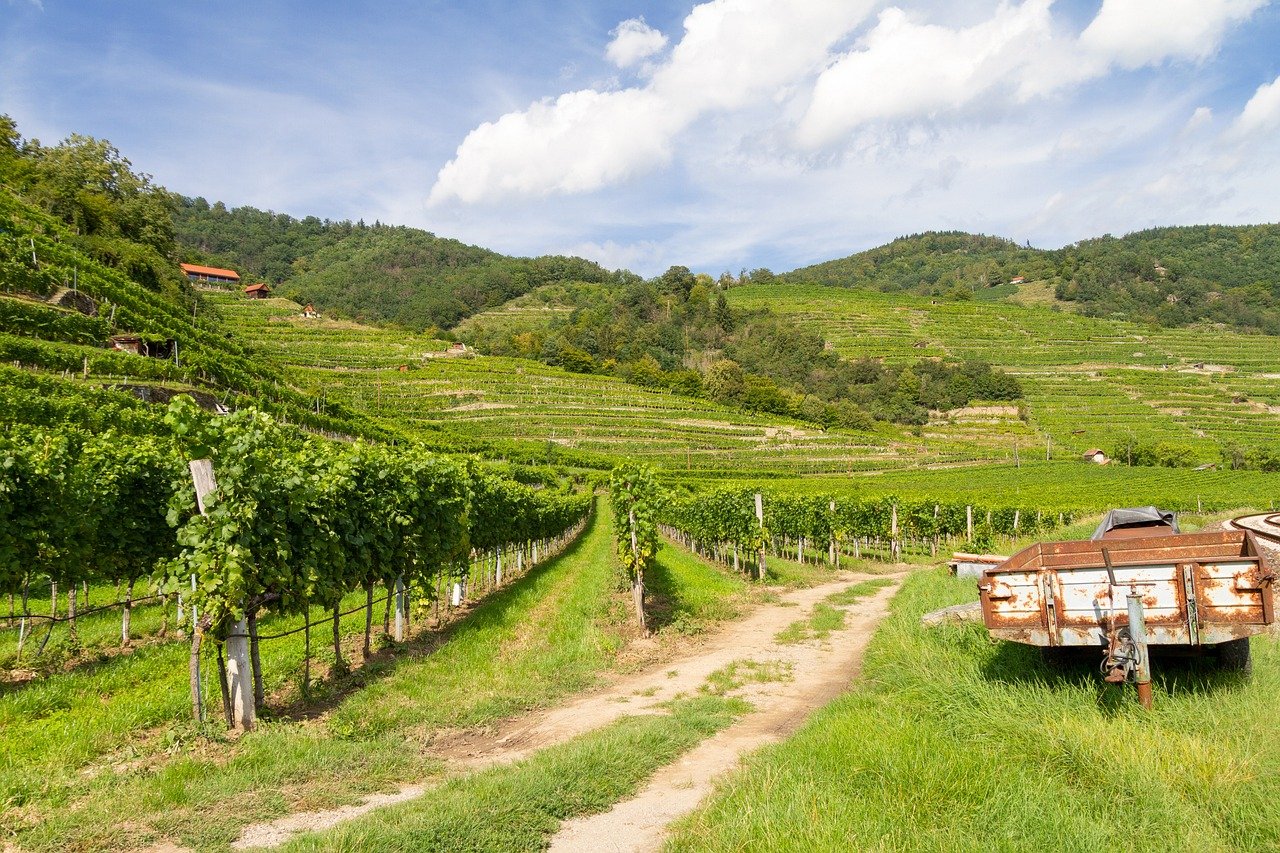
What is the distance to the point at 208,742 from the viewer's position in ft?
19.8

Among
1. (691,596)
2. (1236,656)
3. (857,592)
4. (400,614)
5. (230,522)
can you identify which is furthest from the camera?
(857,592)

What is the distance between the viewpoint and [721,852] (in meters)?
4.00

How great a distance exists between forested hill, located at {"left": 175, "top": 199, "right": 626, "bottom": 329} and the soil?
119716 millimetres

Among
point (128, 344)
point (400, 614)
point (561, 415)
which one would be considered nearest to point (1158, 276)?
point (561, 415)

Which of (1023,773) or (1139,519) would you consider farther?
(1139,519)

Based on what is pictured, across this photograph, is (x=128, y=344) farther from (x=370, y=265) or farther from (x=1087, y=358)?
(x=370, y=265)

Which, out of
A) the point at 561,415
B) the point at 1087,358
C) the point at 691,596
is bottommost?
the point at 691,596

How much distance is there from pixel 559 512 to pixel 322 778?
2317cm

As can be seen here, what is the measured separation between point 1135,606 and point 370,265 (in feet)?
573

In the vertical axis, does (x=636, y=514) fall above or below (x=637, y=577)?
above

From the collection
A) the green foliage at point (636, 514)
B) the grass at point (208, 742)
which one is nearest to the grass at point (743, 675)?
the grass at point (208, 742)

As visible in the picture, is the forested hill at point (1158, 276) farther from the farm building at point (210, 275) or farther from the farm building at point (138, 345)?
the farm building at point (138, 345)

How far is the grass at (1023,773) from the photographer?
3891 mm

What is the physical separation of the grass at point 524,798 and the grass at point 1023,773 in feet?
2.98
